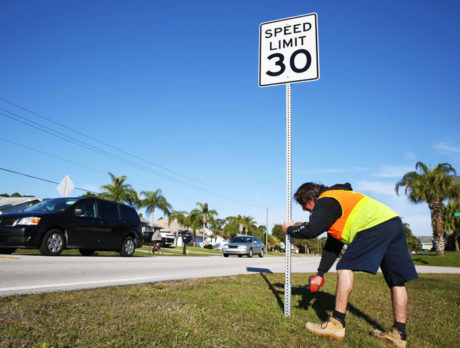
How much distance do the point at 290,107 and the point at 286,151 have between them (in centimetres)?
58

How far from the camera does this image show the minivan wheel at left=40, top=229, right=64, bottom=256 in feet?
31.0

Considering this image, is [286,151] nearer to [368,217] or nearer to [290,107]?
[290,107]

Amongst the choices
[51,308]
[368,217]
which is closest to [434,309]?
[368,217]

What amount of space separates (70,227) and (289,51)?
856cm

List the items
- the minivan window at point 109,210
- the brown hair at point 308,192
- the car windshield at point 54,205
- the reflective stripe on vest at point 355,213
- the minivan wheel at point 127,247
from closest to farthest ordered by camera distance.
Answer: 1. the reflective stripe on vest at point 355,213
2. the brown hair at point 308,192
3. the car windshield at point 54,205
4. the minivan window at point 109,210
5. the minivan wheel at point 127,247

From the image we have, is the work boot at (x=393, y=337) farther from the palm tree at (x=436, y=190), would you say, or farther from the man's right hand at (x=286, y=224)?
the palm tree at (x=436, y=190)

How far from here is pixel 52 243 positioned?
31.8 feet

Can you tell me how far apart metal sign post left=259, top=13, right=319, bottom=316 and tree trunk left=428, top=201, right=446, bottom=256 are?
28.5 meters

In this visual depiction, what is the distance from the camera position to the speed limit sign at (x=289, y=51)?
4.02 meters

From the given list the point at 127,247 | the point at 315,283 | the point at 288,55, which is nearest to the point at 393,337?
the point at 315,283

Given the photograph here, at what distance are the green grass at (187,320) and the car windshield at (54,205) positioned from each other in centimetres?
671

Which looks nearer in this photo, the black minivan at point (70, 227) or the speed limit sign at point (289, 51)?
the speed limit sign at point (289, 51)

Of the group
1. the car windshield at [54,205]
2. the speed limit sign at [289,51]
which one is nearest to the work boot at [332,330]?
the speed limit sign at [289,51]

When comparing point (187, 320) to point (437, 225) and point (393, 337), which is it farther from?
point (437, 225)
